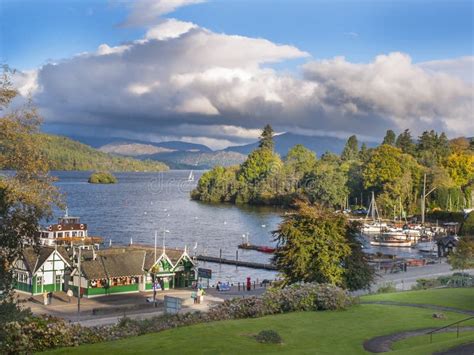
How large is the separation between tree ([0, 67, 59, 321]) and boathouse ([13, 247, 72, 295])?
116ft

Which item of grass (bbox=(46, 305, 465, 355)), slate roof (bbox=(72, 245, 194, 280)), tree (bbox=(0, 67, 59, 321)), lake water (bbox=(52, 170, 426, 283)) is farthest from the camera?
lake water (bbox=(52, 170, 426, 283))

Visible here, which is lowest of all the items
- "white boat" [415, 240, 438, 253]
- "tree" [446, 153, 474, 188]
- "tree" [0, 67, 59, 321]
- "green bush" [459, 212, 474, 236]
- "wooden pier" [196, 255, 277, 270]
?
"wooden pier" [196, 255, 277, 270]

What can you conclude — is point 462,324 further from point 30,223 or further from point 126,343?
point 30,223

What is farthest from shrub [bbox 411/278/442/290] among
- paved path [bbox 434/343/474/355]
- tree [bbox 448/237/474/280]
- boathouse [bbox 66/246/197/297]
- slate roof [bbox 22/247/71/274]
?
slate roof [bbox 22/247/71/274]

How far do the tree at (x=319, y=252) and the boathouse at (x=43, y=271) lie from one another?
2354 centimetres

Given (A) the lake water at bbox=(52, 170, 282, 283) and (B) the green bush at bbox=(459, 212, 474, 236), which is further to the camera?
(B) the green bush at bbox=(459, 212, 474, 236)

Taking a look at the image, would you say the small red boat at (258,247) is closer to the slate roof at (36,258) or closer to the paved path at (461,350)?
the slate roof at (36,258)

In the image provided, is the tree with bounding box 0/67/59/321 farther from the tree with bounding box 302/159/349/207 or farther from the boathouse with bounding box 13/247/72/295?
the tree with bounding box 302/159/349/207

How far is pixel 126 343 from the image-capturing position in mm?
27953

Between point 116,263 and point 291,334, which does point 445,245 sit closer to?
point 116,263

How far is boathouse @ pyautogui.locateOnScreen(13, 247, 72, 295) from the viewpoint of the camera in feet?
195

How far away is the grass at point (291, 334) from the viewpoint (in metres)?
26.7

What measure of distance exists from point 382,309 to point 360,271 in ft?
33.4

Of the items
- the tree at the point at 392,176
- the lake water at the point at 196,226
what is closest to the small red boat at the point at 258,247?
the lake water at the point at 196,226
